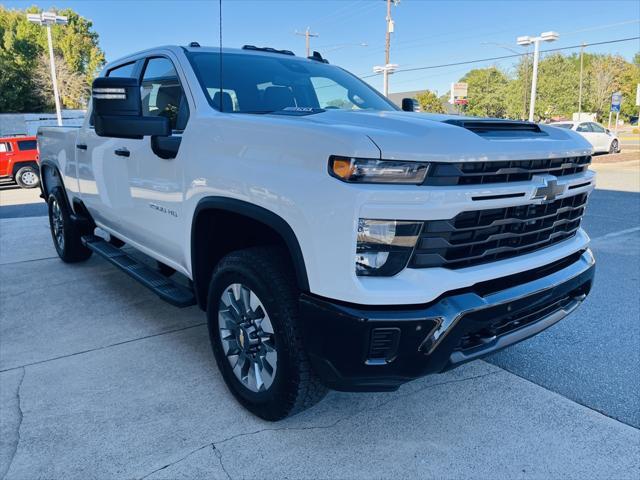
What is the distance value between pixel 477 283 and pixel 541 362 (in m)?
1.54

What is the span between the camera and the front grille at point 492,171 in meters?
2.03

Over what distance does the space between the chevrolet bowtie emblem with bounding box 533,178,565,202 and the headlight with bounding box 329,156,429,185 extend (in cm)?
66

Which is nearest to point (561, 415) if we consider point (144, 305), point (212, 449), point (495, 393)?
point (495, 393)

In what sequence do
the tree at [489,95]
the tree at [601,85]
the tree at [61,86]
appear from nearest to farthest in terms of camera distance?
the tree at [61,86], the tree at [489,95], the tree at [601,85]

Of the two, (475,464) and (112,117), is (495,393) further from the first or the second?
(112,117)

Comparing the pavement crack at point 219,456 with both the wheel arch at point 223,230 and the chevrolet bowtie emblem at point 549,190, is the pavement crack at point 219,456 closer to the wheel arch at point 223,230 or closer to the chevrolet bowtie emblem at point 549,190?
the wheel arch at point 223,230

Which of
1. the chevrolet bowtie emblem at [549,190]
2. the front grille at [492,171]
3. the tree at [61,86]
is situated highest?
the tree at [61,86]

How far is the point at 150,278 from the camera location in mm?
3641

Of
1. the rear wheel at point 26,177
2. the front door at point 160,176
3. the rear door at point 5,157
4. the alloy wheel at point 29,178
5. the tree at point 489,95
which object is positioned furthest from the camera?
the tree at point 489,95

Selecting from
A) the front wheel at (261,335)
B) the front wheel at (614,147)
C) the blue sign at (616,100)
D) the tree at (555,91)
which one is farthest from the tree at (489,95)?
the front wheel at (261,335)

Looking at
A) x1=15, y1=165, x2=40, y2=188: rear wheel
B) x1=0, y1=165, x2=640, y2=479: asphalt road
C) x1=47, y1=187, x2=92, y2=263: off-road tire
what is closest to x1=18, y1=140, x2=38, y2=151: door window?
x1=15, y1=165, x2=40, y2=188: rear wheel

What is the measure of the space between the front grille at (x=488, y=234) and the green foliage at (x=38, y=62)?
4353cm

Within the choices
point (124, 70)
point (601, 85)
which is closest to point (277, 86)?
point (124, 70)

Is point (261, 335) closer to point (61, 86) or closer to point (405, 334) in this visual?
point (405, 334)
